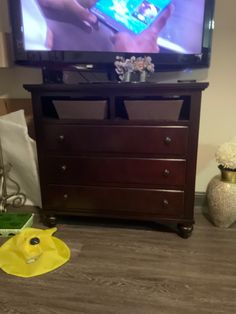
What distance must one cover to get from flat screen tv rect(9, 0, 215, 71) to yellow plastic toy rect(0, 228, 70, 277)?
→ 1.03 m

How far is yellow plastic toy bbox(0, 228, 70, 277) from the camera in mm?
1433

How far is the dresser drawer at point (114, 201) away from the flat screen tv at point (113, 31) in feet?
2.46

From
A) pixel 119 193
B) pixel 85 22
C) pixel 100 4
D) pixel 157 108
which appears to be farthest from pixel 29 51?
pixel 119 193

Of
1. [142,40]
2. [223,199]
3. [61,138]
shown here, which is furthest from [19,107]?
[223,199]

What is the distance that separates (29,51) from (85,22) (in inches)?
15.0

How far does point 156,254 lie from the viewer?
1557mm

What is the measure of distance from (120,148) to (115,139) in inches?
2.2

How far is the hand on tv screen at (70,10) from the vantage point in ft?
5.48

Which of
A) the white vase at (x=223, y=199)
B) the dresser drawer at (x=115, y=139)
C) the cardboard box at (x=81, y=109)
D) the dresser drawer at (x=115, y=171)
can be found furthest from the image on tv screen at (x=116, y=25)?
the white vase at (x=223, y=199)

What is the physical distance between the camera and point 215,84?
1912mm

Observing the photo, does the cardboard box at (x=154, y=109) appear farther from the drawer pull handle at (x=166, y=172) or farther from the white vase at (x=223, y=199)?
the white vase at (x=223, y=199)

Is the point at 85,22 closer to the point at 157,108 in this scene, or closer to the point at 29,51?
the point at 29,51

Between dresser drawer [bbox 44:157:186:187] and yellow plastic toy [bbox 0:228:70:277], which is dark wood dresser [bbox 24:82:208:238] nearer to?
dresser drawer [bbox 44:157:186:187]

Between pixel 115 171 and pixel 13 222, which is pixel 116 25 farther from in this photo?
pixel 13 222
